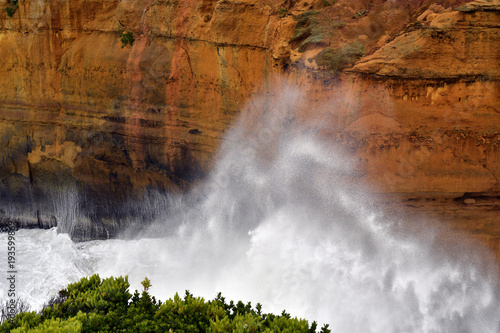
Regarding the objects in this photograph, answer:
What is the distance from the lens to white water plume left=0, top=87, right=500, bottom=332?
1132 centimetres

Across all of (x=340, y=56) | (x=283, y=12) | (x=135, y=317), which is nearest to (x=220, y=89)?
(x=283, y=12)

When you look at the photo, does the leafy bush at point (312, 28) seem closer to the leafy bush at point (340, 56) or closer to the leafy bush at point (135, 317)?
the leafy bush at point (340, 56)

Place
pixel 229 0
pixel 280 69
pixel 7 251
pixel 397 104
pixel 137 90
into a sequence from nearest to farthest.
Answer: pixel 397 104, pixel 280 69, pixel 229 0, pixel 137 90, pixel 7 251

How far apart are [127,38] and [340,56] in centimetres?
756

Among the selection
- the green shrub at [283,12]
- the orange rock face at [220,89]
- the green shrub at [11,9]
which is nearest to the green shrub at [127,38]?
the orange rock face at [220,89]

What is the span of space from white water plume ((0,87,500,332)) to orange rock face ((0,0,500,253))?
658 mm

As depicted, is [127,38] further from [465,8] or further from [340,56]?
[465,8]

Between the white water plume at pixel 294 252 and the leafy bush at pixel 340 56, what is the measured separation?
4.49 feet

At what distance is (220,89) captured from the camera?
1469 cm

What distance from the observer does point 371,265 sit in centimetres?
1180

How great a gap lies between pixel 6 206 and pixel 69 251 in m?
4.09

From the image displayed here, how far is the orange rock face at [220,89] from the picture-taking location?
1134 cm

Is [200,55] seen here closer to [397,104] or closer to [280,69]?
[280,69]

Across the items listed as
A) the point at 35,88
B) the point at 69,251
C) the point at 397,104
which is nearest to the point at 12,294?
the point at 69,251
